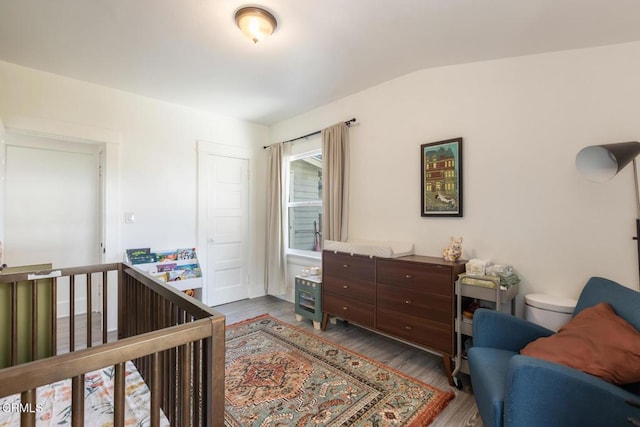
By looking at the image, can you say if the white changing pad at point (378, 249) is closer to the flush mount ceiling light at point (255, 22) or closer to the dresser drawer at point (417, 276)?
→ the dresser drawer at point (417, 276)

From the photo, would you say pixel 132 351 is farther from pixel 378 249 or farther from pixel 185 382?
pixel 378 249

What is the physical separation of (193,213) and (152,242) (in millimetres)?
586

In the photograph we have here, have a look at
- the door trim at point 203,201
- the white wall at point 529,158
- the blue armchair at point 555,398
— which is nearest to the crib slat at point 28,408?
the blue armchair at point 555,398

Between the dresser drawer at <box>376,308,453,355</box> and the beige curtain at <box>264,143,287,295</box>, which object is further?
the beige curtain at <box>264,143,287,295</box>

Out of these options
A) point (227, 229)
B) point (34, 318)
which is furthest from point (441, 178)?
point (34, 318)

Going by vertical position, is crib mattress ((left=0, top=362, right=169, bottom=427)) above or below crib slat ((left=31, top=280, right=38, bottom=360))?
below

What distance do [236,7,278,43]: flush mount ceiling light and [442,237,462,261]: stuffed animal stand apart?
2.14 metres

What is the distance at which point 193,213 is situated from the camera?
3.78m

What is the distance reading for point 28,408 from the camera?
0.69 m

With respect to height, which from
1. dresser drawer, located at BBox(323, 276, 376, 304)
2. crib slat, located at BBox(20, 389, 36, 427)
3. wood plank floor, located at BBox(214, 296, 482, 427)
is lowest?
wood plank floor, located at BBox(214, 296, 482, 427)

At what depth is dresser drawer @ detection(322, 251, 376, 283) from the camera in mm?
2658

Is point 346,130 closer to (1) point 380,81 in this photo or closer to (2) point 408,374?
(1) point 380,81

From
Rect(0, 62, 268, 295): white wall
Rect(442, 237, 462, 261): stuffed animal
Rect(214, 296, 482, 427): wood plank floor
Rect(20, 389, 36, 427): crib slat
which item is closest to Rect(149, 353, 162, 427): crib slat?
Rect(20, 389, 36, 427): crib slat

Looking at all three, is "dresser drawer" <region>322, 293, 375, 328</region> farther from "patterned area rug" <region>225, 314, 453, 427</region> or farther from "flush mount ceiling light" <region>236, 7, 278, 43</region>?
"flush mount ceiling light" <region>236, 7, 278, 43</region>
